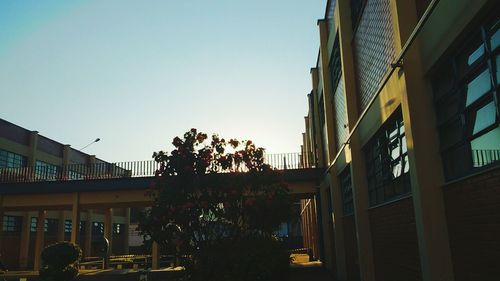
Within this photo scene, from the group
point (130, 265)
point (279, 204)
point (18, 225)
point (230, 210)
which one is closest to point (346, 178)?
point (279, 204)

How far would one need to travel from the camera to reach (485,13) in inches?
197

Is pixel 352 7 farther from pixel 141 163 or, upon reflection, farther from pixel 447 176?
pixel 141 163

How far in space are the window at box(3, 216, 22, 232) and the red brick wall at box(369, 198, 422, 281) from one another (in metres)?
30.7

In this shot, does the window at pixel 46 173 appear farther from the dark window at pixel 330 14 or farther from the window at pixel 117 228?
the dark window at pixel 330 14

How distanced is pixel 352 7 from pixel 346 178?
5.83m

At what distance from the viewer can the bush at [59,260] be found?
61.7ft

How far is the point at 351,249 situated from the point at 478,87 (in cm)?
999

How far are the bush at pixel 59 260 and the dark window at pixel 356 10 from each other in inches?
573

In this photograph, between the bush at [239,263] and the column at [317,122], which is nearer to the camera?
the bush at [239,263]

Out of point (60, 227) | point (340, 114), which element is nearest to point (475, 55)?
point (340, 114)

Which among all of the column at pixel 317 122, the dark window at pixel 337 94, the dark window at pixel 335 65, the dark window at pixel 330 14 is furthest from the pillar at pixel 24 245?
the dark window at pixel 330 14

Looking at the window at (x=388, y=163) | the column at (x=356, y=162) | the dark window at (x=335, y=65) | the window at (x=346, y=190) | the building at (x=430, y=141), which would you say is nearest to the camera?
the building at (x=430, y=141)

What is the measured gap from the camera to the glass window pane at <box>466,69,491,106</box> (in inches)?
209

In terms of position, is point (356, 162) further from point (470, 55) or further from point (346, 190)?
point (470, 55)
